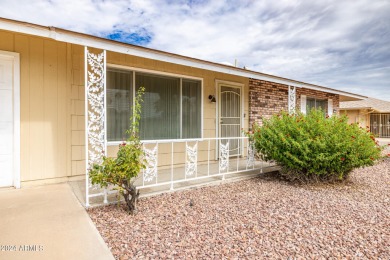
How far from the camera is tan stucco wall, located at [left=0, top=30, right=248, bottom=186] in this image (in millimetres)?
3982

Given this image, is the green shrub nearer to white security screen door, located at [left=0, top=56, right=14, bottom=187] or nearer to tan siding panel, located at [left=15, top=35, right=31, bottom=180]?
tan siding panel, located at [left=15, top=35, right=31, bottom=180]

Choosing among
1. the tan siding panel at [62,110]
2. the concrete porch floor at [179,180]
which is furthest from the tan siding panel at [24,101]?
the concrete porch floor at [179,180]

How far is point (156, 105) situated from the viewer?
5.45 meters

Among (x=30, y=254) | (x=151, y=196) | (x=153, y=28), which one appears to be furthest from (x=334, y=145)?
(x=153, y=28)

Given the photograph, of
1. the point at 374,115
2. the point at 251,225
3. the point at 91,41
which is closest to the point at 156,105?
the point at 91,41

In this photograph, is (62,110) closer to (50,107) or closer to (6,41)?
(50,107)

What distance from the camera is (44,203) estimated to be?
3.36 m

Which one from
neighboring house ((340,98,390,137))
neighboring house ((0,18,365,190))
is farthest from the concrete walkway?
neighboring house ((340,98,390,137))

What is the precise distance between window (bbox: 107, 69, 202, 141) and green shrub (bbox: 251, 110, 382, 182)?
6.48ft

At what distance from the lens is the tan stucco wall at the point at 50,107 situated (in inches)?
157

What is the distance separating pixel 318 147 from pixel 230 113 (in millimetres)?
3064

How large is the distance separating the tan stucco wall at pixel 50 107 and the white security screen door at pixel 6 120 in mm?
162

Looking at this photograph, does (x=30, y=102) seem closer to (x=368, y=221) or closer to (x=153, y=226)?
(x=153, y=226)

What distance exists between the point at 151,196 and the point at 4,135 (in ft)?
8.41
